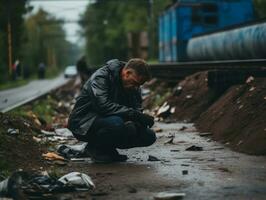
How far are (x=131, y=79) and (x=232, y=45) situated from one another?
11607mm

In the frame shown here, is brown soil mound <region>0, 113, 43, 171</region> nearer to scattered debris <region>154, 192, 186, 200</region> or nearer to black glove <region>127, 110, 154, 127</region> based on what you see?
black glove <region>127, 110, 154, 127</region>

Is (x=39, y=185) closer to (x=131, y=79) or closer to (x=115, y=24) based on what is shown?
(x=131, y=79)

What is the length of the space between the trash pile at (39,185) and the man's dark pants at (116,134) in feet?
4.40

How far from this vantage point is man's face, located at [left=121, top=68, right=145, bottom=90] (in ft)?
23.7

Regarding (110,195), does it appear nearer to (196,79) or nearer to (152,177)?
(152,177)

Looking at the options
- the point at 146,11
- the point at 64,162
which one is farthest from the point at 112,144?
the point at 146,11

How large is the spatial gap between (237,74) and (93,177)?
22.5 ft

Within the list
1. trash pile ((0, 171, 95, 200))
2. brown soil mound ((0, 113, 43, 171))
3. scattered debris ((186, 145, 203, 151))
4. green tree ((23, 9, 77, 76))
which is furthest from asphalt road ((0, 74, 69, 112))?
green tree ((23, 9, 77, 76))

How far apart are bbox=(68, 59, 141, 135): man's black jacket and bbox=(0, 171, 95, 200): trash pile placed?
1.36 m

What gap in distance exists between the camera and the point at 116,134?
750 centimetres

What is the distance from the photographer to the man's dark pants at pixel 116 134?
7445mm

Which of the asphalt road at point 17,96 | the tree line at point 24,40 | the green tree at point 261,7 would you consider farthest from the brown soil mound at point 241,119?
the tree line at point 24,40

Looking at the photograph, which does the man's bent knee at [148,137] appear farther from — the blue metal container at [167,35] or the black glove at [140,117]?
the blue metal container at [167,35]

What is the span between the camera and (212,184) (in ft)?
19.9
